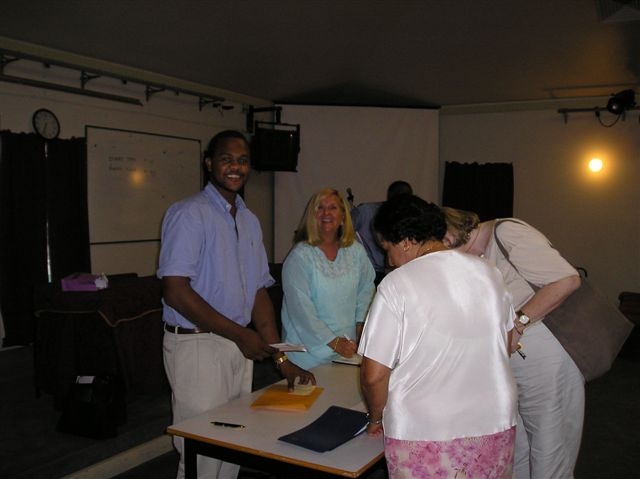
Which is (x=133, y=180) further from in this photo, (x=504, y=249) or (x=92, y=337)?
(x=504, y=249)

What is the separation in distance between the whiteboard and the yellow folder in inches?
160

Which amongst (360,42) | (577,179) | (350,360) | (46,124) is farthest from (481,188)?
(350,360)

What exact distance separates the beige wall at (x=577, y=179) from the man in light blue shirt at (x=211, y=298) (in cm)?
646

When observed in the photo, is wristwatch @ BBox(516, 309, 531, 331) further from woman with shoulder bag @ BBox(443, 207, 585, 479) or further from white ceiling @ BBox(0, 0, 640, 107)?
white ceiling @ BBox(0, 0, 640, 107)

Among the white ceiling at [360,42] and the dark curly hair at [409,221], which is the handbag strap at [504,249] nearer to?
the dark curly hair at [409,221]

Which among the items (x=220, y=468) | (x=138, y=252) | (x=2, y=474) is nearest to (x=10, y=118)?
(x=138, y=252)

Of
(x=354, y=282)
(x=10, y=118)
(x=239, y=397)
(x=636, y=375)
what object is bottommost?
(x=636, y=375)

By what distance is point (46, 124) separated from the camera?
541 cm

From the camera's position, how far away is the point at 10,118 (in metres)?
5.18

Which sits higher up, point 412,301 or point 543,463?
point 412,301

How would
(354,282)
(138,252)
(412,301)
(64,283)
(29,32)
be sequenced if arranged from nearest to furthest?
(412,301) < (354,282) < (64,283) < (29,32) < (138,252)

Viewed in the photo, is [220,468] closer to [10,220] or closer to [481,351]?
[481,351]

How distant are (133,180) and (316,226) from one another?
12.2 feet

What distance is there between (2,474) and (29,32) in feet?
11.8
